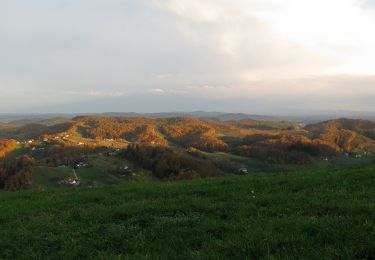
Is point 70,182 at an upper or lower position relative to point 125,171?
upper

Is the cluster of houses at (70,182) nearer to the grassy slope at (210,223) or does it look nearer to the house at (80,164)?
the house at (80,164)

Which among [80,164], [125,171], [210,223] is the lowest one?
[125,171]

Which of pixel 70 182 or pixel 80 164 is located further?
pixel 80 164

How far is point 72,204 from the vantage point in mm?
18297

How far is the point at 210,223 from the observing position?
41.7ft

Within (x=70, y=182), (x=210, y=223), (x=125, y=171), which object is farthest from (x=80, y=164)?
(x=210, y=223)

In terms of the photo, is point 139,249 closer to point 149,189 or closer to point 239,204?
point 239,204

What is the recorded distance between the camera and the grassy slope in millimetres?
10219

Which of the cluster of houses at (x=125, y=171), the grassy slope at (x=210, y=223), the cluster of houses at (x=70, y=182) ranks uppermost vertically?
the grassy slope at (x=210, y=223)

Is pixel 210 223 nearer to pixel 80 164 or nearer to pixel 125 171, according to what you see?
pixel 80 164

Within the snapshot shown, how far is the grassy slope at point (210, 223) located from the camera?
1022 centimetres

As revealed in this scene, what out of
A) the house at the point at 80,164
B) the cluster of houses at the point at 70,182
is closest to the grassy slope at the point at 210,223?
the cluster of houses at the point at 70,182

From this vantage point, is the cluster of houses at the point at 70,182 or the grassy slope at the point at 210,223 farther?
the cluster of houses at the point at 70,182

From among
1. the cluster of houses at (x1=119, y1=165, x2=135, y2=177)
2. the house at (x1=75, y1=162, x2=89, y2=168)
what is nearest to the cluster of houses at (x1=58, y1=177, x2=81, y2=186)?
the house at (x1=75, y1=162, x2=89, y2=168)
